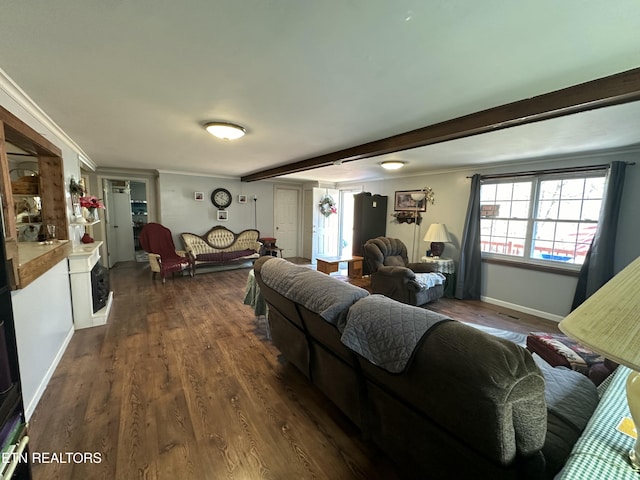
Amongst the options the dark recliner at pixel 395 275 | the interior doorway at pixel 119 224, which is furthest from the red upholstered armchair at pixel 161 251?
the dark recliner at pixel 395 275

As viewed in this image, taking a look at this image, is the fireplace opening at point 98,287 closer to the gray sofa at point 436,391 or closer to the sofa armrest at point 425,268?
the gray sofa at point 436,391

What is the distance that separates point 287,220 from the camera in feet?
24.4

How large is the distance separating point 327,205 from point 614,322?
6649 mm

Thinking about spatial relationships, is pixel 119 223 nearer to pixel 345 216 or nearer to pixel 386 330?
pixel 345 216

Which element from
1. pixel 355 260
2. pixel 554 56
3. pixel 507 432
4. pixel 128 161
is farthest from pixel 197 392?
pixel 128 161

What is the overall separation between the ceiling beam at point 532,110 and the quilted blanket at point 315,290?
5.44 ft

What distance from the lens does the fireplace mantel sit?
113 inches

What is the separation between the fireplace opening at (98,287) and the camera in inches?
121

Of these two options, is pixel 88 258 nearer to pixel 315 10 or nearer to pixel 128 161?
pixel 128 161

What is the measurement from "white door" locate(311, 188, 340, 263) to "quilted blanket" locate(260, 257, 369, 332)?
4.80 m

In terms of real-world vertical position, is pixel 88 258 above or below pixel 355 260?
above

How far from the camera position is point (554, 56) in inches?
51.3

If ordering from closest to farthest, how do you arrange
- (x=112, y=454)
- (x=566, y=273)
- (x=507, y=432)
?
(x=507, y=432), (x=112, y=454), (x=566, y=273)

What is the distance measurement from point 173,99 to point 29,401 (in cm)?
232
